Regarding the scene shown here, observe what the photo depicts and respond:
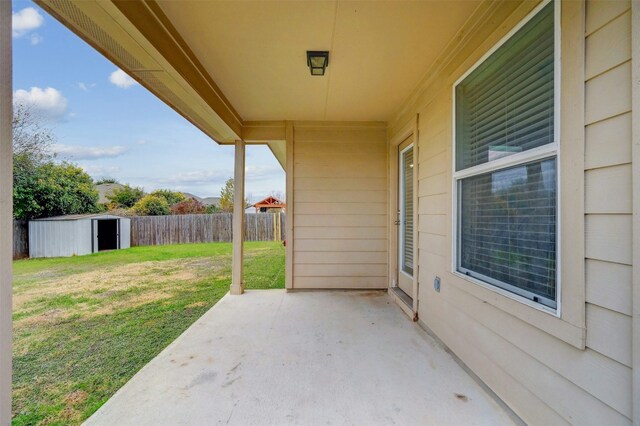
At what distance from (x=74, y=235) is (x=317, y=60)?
9.99 m

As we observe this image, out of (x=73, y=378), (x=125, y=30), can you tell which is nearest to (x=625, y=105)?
(x=125, y=30)

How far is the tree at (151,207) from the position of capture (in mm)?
16136

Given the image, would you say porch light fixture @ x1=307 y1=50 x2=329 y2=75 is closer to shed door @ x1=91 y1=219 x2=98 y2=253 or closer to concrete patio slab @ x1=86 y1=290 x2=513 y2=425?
concrete patio slab @ x1=86 y1=290 x2=513 y2=425

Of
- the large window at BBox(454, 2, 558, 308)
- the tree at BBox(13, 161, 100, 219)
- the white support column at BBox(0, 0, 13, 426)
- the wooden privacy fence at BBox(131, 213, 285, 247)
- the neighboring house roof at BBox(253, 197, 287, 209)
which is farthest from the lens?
the neighboring house roof at BBox(253, 197, 287, 209)

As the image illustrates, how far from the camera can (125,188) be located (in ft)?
59.5

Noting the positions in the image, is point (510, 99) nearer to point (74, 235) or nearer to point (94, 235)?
point (74, 235)

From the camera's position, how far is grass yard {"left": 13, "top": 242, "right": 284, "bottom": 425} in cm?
187

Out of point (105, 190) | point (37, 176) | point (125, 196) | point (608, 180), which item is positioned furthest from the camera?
point (105, 190)

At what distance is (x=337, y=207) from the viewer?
158 inches

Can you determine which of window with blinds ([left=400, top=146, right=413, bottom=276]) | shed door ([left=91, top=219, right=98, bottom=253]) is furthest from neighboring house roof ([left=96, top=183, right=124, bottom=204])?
window with blinds ([left=400, top=146, right=413, bottom=276])

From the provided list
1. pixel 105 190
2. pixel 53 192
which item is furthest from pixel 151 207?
pixel 53 192

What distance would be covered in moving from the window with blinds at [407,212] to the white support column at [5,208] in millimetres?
3312

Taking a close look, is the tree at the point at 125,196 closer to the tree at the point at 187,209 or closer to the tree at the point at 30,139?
the tree at the point at 187,209

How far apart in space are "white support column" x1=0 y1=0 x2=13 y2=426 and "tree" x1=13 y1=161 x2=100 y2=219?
34.3 feet
